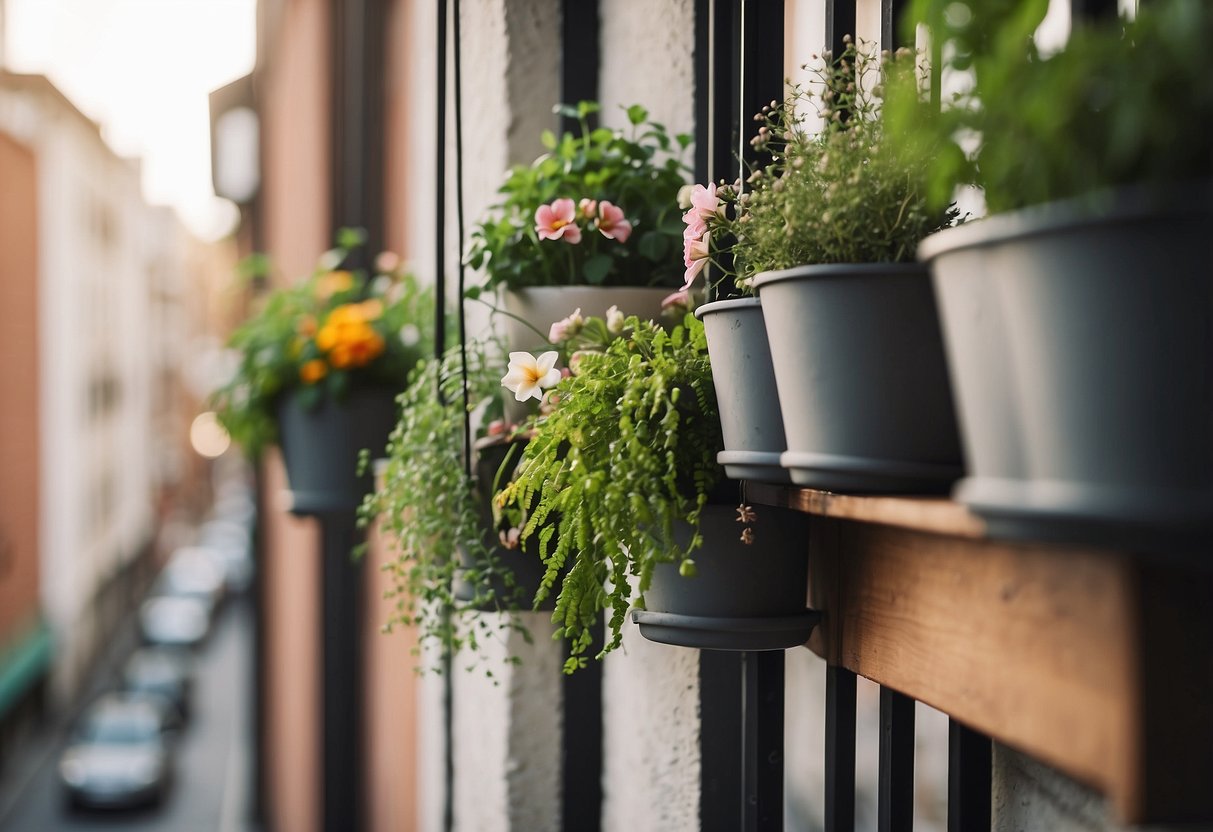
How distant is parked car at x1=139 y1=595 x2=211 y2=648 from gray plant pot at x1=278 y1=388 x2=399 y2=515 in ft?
51.2

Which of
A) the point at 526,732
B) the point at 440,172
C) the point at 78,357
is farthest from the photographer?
the point at 78,357

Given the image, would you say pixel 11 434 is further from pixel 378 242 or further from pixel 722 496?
pixel 722 496

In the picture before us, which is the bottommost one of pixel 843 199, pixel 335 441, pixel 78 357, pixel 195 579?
pixel 195 579

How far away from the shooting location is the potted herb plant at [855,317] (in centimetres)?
69

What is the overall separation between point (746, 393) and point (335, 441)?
55.2 inches

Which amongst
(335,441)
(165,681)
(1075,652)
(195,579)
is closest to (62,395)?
(165,681)

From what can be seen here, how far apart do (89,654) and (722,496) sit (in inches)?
703

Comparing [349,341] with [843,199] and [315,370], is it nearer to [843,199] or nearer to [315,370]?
[315,370]

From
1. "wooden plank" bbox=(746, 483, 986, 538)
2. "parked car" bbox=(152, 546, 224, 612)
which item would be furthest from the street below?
"wooden plank" bbox=(746, 483, 986, 538)

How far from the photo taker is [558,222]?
1223 mm

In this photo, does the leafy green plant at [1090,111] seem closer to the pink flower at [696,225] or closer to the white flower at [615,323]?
the pink flower at [696,225]

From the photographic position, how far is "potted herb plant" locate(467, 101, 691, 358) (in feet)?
4.10

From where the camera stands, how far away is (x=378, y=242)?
151 inches

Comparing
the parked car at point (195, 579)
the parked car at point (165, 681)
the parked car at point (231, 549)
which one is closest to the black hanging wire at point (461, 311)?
the parked car at point (165, 681)
